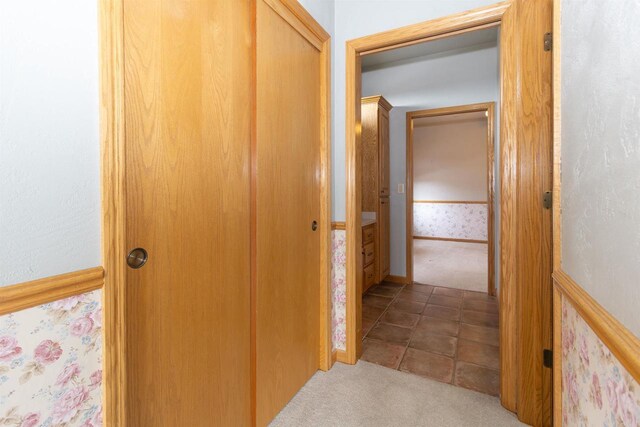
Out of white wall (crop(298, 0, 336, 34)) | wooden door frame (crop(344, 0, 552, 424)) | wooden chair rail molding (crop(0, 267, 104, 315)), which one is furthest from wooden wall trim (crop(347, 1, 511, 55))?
wooden chair rail molding (crop(0, 267, 104, 315))

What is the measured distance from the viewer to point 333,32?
193cm

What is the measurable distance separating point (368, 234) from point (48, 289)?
2.81m

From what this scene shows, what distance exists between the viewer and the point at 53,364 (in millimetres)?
659

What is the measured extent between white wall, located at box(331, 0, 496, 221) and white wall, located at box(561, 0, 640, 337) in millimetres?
1004

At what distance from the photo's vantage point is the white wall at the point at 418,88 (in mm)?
3248

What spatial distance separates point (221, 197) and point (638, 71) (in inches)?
43.8

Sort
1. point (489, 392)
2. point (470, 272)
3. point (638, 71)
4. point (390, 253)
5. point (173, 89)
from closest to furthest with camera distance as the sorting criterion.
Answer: point (638, 71), point (173, 89), point (489, 392), point (390, 253), point (470, 272)

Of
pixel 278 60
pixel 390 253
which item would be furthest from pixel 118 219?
pixel 390 253

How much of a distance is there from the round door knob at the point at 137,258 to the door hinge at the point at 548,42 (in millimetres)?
1807

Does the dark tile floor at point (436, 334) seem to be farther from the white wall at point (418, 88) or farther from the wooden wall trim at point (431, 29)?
the wooden wall trim at point (431, 29)

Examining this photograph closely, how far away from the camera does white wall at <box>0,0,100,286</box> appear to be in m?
0.60

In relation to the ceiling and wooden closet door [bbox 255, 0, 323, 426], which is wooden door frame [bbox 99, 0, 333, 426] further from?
the ceiling

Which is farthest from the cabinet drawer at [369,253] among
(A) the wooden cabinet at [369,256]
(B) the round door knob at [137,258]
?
(B) the round door knob at [137,258]

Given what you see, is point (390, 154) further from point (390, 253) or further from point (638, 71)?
point (638, 71)
